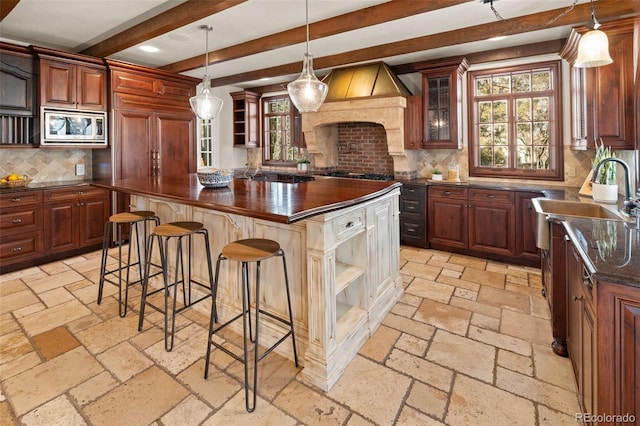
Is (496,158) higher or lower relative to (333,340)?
higher

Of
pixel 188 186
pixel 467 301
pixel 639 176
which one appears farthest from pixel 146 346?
Answer: pixel 639 176

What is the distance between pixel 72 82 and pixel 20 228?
188cm

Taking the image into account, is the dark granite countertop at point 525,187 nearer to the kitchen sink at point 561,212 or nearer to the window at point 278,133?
the kitchen sink at point 561,212

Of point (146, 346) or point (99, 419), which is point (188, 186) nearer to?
point (146, 346)

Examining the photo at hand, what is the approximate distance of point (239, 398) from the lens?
192 cm

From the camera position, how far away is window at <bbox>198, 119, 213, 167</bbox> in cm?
673

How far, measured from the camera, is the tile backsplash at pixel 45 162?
4.27 metres

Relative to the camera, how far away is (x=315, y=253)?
203 centimetres

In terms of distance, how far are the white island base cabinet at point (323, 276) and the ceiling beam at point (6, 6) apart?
7.21 feet

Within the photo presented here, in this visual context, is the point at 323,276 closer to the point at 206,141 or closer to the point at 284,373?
the point at 284,373

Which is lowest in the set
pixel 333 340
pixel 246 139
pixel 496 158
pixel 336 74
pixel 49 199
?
pixel 333 340

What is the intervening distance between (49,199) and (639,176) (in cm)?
A: 618

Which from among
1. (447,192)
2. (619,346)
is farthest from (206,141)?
(619,346)

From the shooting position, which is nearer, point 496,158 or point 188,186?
point 188,186
